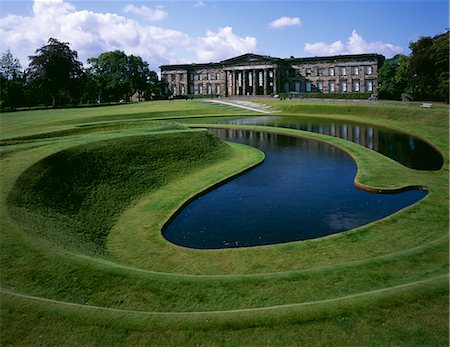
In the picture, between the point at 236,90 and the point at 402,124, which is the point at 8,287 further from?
the point at 236,90

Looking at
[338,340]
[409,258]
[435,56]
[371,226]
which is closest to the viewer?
[338,340]

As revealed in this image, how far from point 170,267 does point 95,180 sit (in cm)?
1261

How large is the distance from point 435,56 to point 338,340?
75.2 m

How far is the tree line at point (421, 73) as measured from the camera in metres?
67.8

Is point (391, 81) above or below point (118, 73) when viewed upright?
below

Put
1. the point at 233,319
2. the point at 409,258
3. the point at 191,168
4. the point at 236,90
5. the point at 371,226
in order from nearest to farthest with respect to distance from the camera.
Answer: the point at 233,319 → the point at 409,258 → the point at 371,226 → the point at 191,168 → the point at 236,90

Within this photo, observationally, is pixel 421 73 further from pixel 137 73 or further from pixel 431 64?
pixel 137 73

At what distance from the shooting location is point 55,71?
10425 centimetres

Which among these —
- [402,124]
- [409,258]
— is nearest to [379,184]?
[409,258]

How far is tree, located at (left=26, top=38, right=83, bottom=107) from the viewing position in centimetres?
10331

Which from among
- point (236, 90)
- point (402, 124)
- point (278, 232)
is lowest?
point (278, 232)

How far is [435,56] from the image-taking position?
71.3 meters

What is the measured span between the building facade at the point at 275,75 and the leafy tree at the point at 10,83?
49603 millimetres

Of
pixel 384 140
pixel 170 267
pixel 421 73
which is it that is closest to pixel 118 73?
pixel 421 73
